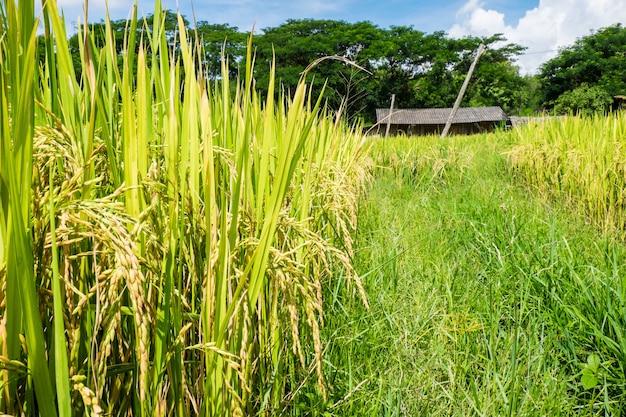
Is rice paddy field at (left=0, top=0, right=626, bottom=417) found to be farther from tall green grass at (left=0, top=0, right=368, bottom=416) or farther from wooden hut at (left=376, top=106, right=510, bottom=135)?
wooden hut at (left=376, top=106, right=510, bottom=135)

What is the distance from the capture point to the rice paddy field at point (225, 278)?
585 millimetres

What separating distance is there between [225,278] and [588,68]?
5474 cm

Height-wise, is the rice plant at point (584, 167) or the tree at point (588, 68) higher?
the tree at point (588, 68)

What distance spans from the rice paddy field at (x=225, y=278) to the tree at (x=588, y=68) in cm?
4729

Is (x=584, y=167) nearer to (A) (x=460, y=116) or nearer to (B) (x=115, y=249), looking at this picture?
(B) (x=115, y=249)

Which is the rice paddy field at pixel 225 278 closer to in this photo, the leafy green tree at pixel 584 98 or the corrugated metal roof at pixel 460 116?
the corrugated metal roof at pixel 460 116

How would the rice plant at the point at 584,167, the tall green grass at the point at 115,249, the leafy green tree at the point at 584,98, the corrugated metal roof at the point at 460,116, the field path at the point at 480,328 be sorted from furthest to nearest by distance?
1. the corrugated metal roof at the point at 460,116
2. the leafy green tree at the point at 584,98
3. the rice plant at the point at 584,167
4. the field path at the point at 480,328
5. the tall green grass at the point at 115,249

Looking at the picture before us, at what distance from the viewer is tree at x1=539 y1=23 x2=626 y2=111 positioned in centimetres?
4425

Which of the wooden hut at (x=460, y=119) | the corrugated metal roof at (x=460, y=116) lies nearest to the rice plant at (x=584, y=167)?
the wooden hut at (x=460, y=119)

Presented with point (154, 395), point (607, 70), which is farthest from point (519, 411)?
point (607, 70)

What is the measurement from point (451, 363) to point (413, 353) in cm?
14

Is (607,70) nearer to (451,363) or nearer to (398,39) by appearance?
(398,39)

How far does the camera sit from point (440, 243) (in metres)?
3.19

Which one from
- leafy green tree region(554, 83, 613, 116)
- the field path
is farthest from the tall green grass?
leafy green tree region(554, 83, 613, 116)
